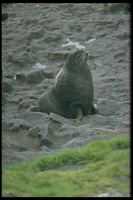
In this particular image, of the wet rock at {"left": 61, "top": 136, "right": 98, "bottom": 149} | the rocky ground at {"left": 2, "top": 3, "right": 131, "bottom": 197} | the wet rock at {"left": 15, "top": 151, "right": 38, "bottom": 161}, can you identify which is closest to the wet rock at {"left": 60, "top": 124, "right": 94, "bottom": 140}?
the rocky ground at {"left": 2, "top": 3, "right": 131, "bottom": 197}

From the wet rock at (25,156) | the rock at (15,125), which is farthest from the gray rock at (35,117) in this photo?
the wet rock at (25,156)

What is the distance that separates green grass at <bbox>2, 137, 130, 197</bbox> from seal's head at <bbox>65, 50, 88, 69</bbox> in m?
6.82

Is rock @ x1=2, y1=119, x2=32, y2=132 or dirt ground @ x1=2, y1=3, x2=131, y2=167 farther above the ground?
rock @ x1=2, y1=119, x2=32, y2=132

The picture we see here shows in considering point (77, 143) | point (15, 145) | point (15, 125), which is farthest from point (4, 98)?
point (77, 143)

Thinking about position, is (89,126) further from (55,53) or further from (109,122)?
(55,53)

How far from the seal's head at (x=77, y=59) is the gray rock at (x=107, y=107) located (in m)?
1.01

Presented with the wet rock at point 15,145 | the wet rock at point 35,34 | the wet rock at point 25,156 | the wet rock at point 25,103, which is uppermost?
the wet rock at point 25,156

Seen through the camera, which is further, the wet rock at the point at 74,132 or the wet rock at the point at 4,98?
the wet rock at the point at 4,98

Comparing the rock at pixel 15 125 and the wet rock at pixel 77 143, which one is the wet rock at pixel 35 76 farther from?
the wet rock at pixel 77 143

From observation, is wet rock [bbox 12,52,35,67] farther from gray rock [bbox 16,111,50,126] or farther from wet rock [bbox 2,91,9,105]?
gray rock [bbox 16,111,50,126]

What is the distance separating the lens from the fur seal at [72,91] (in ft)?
39.3

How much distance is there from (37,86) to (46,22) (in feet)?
22.4

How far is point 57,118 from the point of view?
10.9 m

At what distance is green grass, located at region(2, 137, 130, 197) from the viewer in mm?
4312
